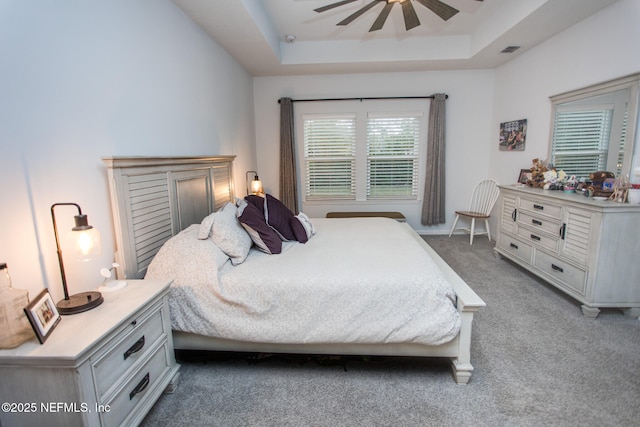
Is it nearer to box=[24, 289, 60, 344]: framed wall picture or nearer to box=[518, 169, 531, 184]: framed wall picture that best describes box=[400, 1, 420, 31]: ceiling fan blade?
box=[518, 169, 531, 184]: framed wall picture

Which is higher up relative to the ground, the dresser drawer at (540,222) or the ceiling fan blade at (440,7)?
the ceiling fan blade at (440,7)

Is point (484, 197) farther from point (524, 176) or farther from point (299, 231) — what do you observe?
point (299, 231)

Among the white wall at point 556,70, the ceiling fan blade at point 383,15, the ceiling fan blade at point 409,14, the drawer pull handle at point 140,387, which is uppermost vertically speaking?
the ceiling fan blade at point 383,15

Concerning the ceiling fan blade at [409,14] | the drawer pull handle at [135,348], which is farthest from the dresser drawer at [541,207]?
the drawer pull handle at [135,348]

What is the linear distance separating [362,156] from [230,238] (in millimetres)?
3347

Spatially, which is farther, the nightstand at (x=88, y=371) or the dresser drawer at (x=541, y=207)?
the dresser drawer at (x=541, y=207)

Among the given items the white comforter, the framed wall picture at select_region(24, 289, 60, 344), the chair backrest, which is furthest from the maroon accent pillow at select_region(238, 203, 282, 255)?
the chair backrest

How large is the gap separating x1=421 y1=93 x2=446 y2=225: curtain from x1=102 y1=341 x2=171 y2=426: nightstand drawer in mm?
4178

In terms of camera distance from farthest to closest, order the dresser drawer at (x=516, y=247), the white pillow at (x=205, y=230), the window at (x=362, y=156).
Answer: the window at (x=362, y=156), the dresser drawer at (x=516, y=247), the white pillow at (x=205, y=230)

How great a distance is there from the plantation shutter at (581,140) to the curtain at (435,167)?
4.96 ft

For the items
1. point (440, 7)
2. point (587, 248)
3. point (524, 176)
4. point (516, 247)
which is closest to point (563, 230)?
point (587, 248)

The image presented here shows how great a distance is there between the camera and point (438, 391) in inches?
69.4

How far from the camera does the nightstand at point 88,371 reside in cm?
113

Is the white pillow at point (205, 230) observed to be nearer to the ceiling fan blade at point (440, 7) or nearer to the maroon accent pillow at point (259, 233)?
the maroon accent pillow at point (259, 233)
